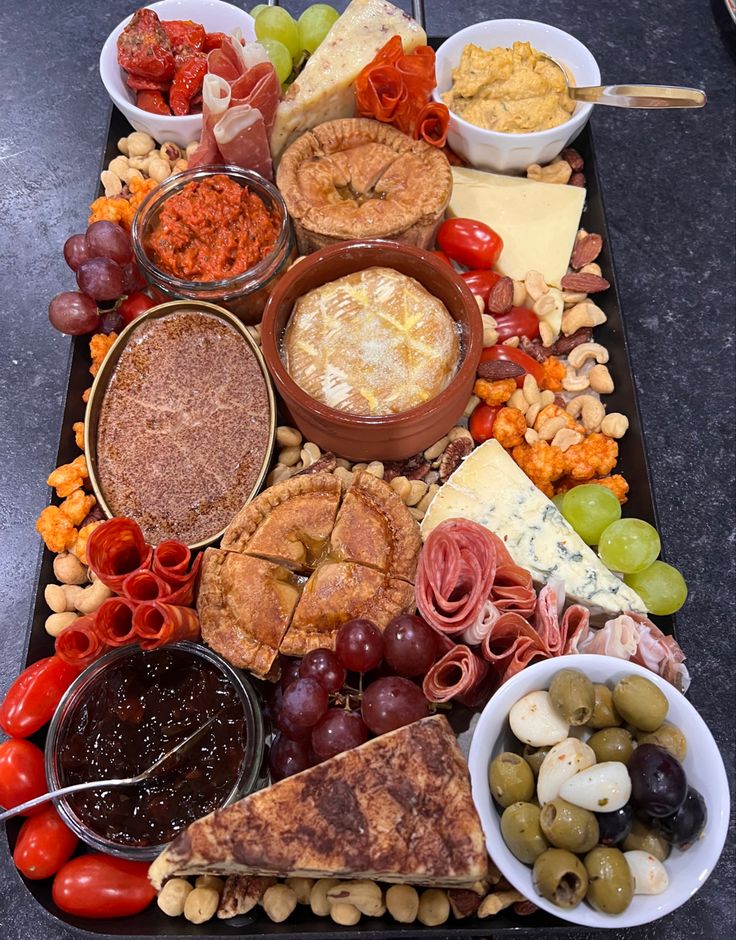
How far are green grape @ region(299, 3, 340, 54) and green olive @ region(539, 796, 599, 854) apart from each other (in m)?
1.98

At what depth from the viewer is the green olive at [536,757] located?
138 centimetres

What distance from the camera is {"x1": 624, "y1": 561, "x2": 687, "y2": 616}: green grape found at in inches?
68.6

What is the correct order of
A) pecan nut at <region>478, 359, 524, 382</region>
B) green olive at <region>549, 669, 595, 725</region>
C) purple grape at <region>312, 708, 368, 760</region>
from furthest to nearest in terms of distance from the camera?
pecan nut at <region>478, 359, 524, 382</region> → purple grape at <region>312, 708, 368, 760</region> → green olive at <region>549, 669, 595, 725</region>

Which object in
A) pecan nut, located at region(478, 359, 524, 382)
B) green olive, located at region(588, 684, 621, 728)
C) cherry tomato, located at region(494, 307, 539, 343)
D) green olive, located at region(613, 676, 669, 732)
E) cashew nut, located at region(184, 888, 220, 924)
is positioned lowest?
cashew nut, located at region(184, 888, 220, 924)

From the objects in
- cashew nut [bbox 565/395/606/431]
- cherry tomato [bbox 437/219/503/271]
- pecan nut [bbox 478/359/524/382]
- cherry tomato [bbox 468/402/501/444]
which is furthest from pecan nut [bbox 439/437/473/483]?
cherry tomato [bbox 437/219/503/271]

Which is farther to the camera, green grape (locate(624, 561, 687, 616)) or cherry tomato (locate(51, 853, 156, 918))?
green grape (locate(624, 561, 687, 616))

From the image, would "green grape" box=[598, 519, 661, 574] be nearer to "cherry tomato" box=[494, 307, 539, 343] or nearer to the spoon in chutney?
"cherry tomato" box=[494, 307, 539, 343]

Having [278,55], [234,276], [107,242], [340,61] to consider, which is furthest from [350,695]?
[278,55]

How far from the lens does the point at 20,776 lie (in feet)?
5.27

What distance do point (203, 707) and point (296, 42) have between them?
1.75 meters

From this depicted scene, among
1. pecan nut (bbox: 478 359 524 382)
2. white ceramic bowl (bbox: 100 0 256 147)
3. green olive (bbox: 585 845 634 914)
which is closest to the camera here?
green olive (bbox: 585 845 634 914)

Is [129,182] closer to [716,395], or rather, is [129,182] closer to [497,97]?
[497,97]

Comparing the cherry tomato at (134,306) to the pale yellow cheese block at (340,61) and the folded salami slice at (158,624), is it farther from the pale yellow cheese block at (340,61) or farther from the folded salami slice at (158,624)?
the folded salami slice at (158,624)

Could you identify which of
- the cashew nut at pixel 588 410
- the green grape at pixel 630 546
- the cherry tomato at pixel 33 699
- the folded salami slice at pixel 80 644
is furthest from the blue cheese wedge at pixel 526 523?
the cherry tomato at pixel 33 699
